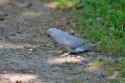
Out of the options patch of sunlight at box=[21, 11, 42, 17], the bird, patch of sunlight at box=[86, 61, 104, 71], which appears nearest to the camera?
patch of sunlight at box=[86, 61, 104, 71]

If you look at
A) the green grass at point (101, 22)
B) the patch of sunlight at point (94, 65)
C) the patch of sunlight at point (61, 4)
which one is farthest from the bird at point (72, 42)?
the patch of sunlight at point (61, 4)

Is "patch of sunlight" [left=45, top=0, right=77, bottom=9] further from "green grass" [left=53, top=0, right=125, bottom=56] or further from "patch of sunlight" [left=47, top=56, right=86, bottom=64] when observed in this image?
"patch of sunlight" [left=47, top=56, right=86, bottom=64]

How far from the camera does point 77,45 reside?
5.59 meters

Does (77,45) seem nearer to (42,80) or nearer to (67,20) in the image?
(42,80)

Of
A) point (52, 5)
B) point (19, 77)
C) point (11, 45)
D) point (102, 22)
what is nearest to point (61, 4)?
point (52, 5)

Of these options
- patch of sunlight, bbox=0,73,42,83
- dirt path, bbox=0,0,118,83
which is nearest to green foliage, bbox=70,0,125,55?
dirt path, bbox=0,0,118,83

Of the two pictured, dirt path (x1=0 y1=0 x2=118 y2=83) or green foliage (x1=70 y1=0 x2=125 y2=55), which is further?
green foliage (x1=70 y1=0 x2=125 y2=55)

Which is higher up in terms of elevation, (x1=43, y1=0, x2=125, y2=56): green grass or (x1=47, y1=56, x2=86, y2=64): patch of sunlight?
(x1=43, y1=0, x2=125, y2=56): green grass

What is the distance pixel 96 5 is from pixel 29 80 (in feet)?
8.75

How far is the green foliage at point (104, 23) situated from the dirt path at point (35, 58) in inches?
12.0

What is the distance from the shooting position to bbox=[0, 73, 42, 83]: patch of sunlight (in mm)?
4798

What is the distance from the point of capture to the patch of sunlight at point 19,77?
4798mm

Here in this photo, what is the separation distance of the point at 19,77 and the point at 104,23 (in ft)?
6.87

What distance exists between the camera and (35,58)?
5.47 metres
